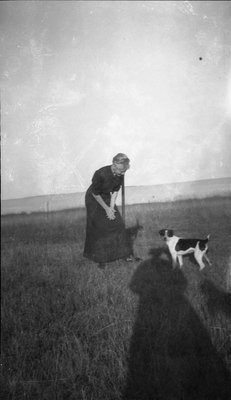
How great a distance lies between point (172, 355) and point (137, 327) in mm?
608

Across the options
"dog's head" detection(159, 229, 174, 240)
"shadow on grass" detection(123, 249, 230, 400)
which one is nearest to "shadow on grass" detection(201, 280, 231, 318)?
"shadow on grass" detection(123, 249, 230, 400)

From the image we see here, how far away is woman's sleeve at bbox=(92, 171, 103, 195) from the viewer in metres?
3.46

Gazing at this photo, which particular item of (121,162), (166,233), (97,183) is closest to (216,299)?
(166,233)

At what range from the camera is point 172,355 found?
2520 mm

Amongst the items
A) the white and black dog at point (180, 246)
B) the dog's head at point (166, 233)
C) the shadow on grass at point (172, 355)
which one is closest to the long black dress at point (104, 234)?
the white and black dog at point (180, 246)

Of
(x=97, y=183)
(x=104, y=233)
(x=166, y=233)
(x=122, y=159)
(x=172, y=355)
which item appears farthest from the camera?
(x=104, y=233)

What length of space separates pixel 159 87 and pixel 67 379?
2.90m

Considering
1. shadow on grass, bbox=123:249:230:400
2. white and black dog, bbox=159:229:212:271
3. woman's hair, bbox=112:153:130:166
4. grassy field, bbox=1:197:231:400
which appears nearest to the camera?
shadow on grass, bbox=123:249:230:400

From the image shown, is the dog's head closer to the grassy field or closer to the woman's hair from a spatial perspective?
the grassy field

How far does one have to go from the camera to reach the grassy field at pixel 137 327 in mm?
2297

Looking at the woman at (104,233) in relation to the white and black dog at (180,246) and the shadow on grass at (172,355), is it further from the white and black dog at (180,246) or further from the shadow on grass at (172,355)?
the shadow on grass at (172,355)

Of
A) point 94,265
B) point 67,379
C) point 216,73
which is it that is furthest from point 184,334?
point 94,265

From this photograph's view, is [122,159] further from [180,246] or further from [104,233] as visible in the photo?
[104,233]

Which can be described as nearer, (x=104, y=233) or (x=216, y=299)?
(x=216, y=299)
